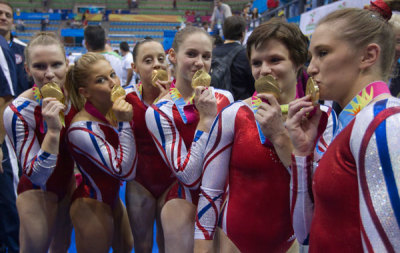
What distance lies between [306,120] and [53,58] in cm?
161

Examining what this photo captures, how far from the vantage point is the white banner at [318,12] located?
3332mm

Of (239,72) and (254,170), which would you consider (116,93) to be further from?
(239,72)

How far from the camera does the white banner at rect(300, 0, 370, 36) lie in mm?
3332

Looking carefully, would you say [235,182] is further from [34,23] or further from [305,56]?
[34,23]

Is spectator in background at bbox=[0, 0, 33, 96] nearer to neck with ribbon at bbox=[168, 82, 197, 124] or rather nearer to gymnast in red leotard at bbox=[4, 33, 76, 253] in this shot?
gymnast in red leotard at bbox=[4, 33, 76, 253]

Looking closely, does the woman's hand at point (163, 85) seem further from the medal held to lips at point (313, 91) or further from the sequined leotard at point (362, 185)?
the sequined leotard at point (362, 185)

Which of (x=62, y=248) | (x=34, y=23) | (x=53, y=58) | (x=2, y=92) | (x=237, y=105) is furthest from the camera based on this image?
(x=34, y=23)

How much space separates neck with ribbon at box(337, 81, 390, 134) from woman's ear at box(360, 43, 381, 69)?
7cm

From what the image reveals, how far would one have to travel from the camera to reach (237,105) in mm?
1610

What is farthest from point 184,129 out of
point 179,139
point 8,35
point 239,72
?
point 8,35

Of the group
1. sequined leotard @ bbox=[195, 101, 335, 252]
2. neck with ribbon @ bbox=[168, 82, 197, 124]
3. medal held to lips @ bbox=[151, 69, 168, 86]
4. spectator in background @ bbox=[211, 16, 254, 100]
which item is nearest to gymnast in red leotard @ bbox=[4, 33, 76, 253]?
medal held to lips @ bbox=[151, 69, 168, 86]

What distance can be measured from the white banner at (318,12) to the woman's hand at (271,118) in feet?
7.50

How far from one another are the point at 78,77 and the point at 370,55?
174 centimetres

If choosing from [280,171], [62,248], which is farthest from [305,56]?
[62,248]
